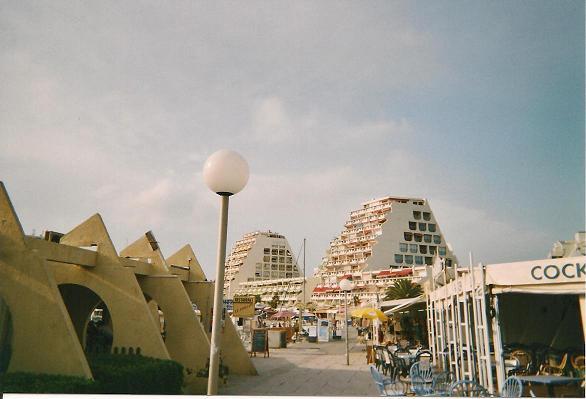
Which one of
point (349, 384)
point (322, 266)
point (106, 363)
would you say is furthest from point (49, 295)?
point (322, 266)

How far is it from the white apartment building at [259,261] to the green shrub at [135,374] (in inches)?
4578

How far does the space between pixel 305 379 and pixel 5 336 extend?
320 inches

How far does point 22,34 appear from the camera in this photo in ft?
30.2

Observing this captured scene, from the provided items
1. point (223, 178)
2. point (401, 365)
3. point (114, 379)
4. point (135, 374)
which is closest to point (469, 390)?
point (223, 178)

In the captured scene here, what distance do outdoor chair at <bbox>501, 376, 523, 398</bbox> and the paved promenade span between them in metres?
4.09

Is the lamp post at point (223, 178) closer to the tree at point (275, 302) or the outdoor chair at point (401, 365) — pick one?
the outdoor chair at point (401, 365)

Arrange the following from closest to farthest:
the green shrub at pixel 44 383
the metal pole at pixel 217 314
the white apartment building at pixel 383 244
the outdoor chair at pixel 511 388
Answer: the metal pole at pixel 217 314, the green shrub at pixel 44 383, the outdoor chair at pixel 511 388, the white apartment building at pixel 383 244

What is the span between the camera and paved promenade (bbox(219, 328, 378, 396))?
36.3 ft

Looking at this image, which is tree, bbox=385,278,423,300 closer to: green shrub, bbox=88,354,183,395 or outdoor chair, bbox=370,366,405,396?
outdoor chair, bbox=370,366,405,396

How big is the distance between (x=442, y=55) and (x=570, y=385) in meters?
8.03

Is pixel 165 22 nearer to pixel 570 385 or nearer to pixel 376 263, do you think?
pixel 570 385

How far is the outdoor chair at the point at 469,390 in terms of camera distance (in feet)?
21.8

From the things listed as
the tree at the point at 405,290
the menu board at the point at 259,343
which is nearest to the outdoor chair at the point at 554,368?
the menu board at the point at 259,343

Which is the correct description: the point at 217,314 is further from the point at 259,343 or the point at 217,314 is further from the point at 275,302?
the point at 275,302
